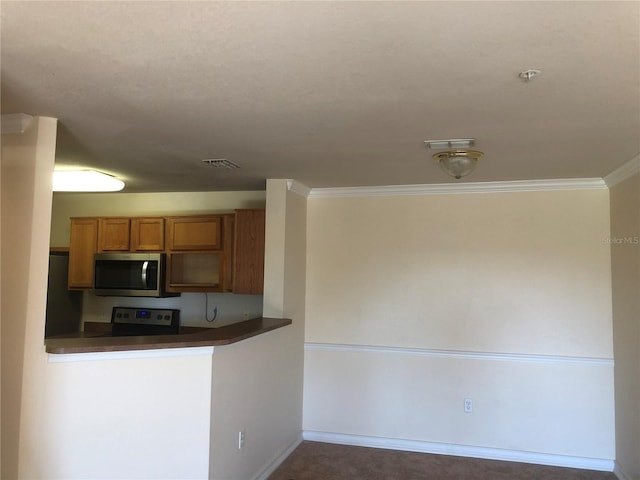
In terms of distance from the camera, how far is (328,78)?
6.09 ft

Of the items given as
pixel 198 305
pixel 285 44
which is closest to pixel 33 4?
pixel 285 44

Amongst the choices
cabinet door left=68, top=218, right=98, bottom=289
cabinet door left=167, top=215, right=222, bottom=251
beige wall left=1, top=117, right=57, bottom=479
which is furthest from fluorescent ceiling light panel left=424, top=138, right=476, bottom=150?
cabinet door left=68, top=218, right=98, bottom=289

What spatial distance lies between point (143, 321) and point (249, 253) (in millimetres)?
1594

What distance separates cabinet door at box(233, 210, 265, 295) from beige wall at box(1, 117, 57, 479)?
1902mm

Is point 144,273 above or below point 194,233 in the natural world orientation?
below

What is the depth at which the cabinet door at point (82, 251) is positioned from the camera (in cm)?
475

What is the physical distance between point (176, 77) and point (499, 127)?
163cm

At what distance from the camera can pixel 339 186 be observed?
13.9ft

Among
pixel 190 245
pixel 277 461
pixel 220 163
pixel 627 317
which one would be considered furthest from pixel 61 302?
pixel 627 317

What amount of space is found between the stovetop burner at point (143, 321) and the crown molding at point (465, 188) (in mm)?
1938

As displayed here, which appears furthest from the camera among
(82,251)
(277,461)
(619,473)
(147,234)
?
(82,251)

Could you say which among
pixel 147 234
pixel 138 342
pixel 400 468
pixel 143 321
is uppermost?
pixel 147 234

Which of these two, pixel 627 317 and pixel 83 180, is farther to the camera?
pixel 83 180

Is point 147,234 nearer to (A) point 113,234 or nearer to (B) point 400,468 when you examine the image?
(A) point 113,234
